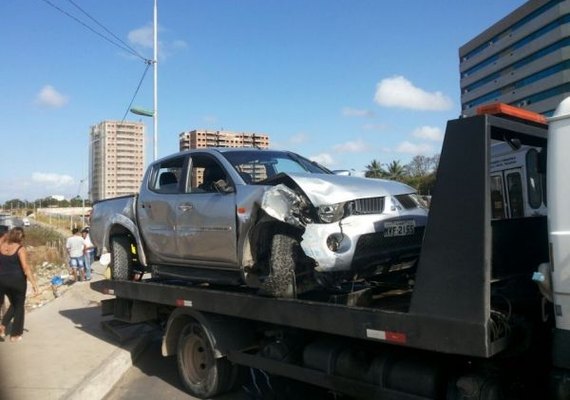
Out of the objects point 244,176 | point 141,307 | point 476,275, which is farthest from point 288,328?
point 141,307

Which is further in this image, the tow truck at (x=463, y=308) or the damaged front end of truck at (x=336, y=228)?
the damaged front end of truck at (x=336, y=228)

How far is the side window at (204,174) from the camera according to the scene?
6.22 metres

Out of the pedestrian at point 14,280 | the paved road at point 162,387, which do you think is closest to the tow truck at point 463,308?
the paved road at point 162,387

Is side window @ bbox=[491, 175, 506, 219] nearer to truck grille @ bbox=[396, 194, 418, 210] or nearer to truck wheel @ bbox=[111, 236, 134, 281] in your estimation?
truck grille @ bbox=[396, 194, 418, 210]

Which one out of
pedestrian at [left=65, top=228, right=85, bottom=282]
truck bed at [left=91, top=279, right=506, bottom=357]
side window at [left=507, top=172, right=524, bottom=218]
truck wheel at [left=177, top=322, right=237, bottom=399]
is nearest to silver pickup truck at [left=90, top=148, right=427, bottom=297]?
A: truck bed at [left=91, top=279, right=506, bottom=357]

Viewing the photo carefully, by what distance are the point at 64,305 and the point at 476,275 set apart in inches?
396

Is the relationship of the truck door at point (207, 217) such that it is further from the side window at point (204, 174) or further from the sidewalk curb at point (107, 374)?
the sidewalk curb at point (107, 374)

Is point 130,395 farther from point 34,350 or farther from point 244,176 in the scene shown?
point 244,176

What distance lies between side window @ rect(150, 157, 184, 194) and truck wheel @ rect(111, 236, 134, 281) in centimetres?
97

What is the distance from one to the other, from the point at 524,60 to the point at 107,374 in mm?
93582

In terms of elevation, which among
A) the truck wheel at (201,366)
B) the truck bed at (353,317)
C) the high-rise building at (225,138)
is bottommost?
the truck wheel at (201,366)

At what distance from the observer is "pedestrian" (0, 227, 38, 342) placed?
835cm

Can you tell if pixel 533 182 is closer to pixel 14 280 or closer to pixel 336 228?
pixel 336 228

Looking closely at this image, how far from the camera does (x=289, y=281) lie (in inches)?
187
